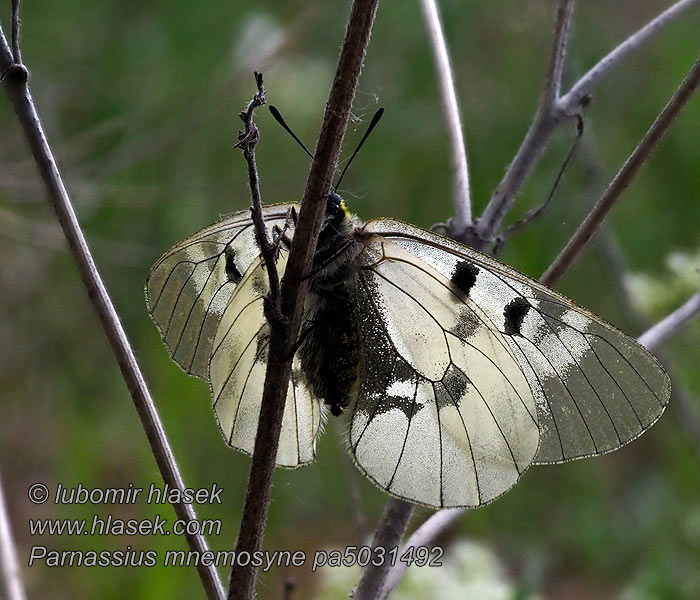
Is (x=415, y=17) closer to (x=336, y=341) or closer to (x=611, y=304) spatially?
(x=611, y=304)

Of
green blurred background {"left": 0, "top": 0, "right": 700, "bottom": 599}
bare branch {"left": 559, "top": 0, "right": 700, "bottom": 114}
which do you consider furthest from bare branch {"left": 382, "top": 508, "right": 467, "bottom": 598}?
green blurred background {"left": 0, "top": 0, "right": 700, "bottom": 599}

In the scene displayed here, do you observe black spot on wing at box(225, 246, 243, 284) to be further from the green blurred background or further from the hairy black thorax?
the green blurred background

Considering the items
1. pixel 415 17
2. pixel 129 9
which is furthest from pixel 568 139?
pixel 129 9

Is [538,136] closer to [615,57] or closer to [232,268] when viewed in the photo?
[615,57]

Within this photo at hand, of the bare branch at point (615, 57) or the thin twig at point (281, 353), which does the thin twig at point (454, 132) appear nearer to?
the bare branch at point (615, 57)

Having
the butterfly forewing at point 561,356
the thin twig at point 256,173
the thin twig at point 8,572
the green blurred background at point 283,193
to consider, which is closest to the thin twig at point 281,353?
the thin twig at point 256,173
